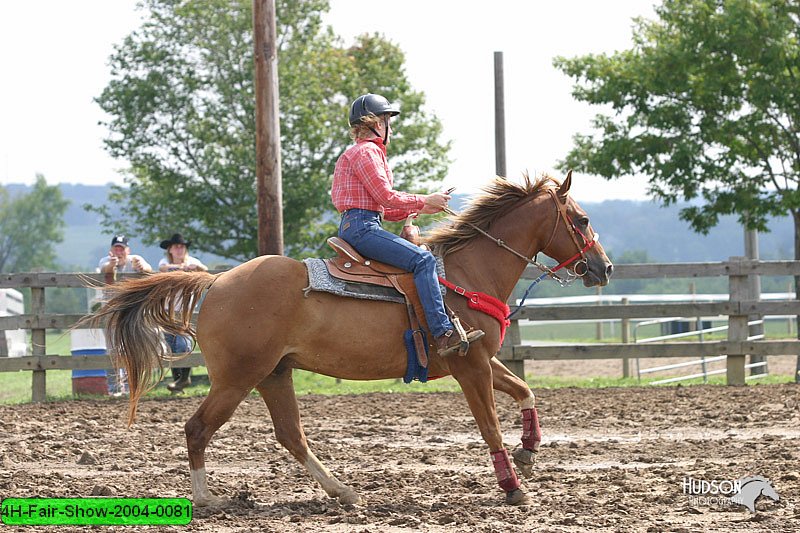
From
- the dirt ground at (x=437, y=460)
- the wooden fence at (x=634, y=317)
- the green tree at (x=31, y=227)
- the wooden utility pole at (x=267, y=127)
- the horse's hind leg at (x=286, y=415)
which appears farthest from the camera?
the green tree at (x=31, y=227)

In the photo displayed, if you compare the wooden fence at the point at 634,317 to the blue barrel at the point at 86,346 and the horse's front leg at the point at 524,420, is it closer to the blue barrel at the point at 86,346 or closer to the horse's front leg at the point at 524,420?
the blue barrel at the point at 86,346

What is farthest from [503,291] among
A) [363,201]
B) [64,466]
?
[64,466]

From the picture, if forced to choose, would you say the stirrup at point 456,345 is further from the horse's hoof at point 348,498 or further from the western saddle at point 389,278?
the horse's hoof at point 348,498

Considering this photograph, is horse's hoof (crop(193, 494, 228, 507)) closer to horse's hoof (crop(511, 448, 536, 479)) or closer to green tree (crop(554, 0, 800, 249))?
horse's hoof (crop(511, 448, 536, 479))

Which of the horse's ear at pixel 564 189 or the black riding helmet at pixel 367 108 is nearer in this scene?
the black riding helmet at pixel 367 108

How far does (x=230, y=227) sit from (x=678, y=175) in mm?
14199

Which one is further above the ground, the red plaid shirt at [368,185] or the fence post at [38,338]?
the red plaid shirt at [368,185]

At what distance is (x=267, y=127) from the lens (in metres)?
10.4

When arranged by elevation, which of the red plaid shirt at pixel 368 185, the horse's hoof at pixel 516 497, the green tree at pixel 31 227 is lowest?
the horse's hoof at pixel 516 497

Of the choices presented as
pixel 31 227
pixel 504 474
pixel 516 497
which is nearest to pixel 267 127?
pixel 504 474

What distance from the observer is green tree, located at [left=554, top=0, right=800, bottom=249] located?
46.6 feet

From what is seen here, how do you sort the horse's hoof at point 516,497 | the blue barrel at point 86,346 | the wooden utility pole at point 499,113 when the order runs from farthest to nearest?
1. the wooden utility pole at point 499,113
2. the blue barrel at point 86,346
3. the horse's hoof at point 516,497

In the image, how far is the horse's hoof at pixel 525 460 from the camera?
247 inches

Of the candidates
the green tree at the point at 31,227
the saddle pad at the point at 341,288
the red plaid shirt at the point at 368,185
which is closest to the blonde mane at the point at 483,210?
the red plaid shirt at the point at 368,185
